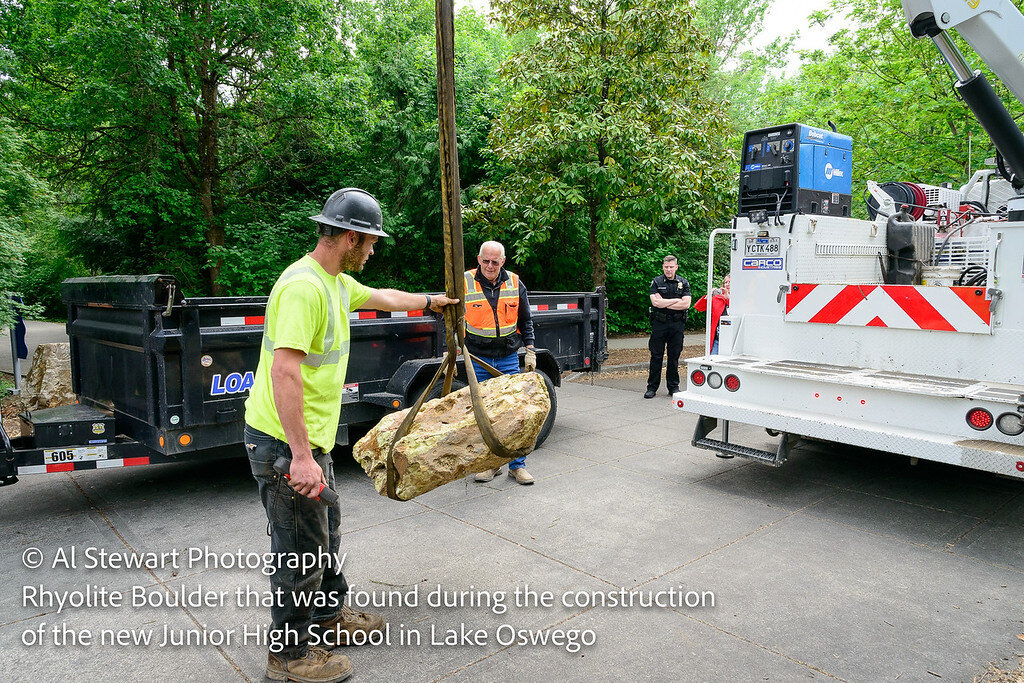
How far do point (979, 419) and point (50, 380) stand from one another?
8545 millimetres

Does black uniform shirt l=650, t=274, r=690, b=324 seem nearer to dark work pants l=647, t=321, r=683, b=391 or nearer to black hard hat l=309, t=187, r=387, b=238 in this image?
dark work pants l=647, t=321, r=683, b=391

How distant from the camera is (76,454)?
15.6ft

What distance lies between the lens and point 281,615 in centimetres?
297

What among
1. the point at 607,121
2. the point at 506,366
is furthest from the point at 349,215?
the point at 607,121

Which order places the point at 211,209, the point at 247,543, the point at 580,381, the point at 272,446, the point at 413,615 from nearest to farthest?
the point at 272,446, the point at 413,615, the point at 247,543, the point at 580,381, the point at 211,209

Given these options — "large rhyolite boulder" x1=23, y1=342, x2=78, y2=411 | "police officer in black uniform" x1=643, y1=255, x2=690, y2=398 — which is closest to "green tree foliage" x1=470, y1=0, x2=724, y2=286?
"police officer in black uniform" x1=643, y1=255, x2=690, y2=398

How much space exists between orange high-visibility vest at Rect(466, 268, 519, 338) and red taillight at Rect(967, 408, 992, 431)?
124 inches

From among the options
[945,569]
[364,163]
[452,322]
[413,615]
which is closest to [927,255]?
[945,569]

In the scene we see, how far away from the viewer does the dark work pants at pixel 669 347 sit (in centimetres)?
958

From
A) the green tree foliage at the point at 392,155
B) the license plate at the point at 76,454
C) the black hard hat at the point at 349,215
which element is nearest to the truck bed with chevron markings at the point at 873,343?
the black hard hat at the point at 349,215

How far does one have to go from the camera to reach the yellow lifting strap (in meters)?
2.96

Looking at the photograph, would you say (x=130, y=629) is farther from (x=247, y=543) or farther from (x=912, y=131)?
(x=912, y=131)

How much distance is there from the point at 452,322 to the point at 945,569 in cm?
321

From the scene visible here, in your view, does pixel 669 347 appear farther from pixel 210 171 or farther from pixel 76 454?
pixel 210 171
